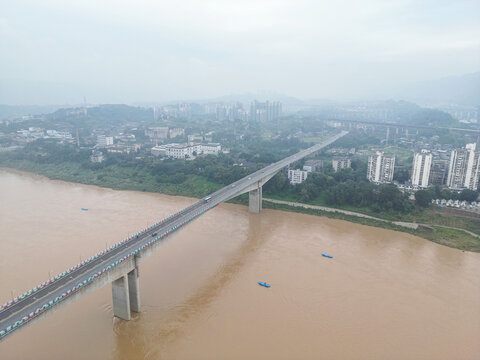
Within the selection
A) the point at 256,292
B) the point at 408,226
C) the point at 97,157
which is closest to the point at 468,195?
the point at 408,226

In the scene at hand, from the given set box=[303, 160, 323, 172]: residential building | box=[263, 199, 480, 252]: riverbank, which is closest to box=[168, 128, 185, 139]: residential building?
box=[303, 160, 323, 172]: residential building

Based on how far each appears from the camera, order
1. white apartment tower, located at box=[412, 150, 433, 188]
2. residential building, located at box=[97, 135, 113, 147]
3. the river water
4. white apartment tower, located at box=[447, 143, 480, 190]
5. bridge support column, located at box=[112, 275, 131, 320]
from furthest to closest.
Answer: residential building, located at box=[97, 135, 113, 147], white apartment tower, located at box=[412, 150, 433, 188], white apartment tower, located at box=[447, 143, 480, 190], bridge support column, located at box=[112, 275, 131, 320], the river water

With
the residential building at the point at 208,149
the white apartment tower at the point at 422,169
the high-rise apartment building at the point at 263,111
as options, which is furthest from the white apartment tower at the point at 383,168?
the high-rise apartment building at the point at 263,111

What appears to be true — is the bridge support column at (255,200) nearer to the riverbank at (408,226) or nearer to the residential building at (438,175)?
the riverbank at (408,226)

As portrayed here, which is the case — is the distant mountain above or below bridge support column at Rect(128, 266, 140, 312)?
above

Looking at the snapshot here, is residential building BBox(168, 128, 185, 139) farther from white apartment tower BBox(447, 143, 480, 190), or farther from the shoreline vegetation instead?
white apartment tower BBox(447, 143, 480, 190)
